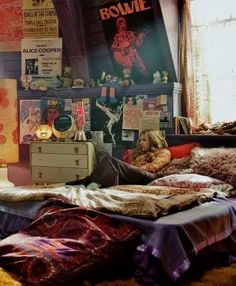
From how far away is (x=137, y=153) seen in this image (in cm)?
443

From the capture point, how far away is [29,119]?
5449mm

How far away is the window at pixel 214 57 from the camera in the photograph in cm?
445

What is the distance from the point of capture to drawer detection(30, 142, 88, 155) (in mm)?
4613

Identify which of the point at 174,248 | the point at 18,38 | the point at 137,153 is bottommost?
the point at 174,248

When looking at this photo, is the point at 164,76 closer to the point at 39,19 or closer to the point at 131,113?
the point at 131,113

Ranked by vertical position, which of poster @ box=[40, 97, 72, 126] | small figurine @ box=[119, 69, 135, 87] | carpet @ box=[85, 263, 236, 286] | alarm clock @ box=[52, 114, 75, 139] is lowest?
carpet @ box=[85, 263, 236, 286]

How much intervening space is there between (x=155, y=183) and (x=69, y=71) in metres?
2.21

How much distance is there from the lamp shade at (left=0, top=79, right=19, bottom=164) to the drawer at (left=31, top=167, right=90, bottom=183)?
394 millimetres

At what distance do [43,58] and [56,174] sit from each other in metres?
1.52

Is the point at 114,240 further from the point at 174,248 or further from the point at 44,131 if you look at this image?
the point at 44,131

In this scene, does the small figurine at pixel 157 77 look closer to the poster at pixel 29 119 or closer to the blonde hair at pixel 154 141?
the blonde hair at pixel 154 141

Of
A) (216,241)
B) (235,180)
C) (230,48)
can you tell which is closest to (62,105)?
(230,48)

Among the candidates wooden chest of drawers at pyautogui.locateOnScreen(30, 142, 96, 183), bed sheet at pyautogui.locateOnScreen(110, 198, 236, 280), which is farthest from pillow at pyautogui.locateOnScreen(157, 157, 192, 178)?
bed sheet at pyautogui.locateOnScreen(110, 198, 236, 280)

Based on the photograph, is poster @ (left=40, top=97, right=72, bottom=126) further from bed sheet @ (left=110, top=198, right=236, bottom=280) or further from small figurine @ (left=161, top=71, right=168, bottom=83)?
bed sheet @ (left=110, top=198, right=236, bottom=280)
